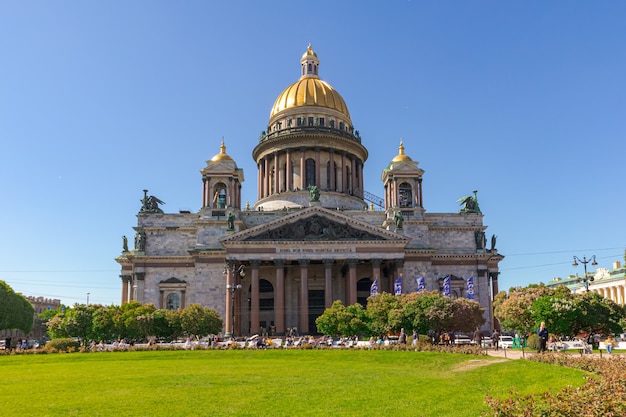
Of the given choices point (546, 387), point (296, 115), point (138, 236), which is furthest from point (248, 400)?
point (296, 115)

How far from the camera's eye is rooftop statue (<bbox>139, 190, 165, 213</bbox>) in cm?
6981

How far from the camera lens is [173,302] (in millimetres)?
66625

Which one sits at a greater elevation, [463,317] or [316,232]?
[316,232]

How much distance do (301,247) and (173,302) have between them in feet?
54.3

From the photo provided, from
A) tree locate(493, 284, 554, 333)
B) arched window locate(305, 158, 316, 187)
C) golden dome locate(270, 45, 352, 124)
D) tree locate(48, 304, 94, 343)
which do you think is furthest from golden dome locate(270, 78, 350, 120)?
tree locate(493, 284, 554, 333)

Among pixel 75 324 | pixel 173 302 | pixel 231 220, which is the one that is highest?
pixel 231 220

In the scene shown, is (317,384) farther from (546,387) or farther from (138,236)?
(138,236)

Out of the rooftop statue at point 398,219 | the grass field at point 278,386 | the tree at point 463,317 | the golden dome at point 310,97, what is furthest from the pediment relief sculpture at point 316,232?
the grass field at point 278,386

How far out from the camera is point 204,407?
57.5 feet

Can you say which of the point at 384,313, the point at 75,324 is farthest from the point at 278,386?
the point at 75,324

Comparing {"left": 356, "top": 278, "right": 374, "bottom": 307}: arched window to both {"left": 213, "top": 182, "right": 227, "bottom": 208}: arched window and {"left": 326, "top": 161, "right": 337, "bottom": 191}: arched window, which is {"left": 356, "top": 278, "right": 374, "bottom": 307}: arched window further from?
{"left": 213, "top": 182, "right": 227, "bottom": 208}: arched window

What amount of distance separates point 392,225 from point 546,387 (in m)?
48.0

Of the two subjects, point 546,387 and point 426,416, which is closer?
point 426,416

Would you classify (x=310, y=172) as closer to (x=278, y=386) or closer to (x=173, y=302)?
(x=173, y=302)
